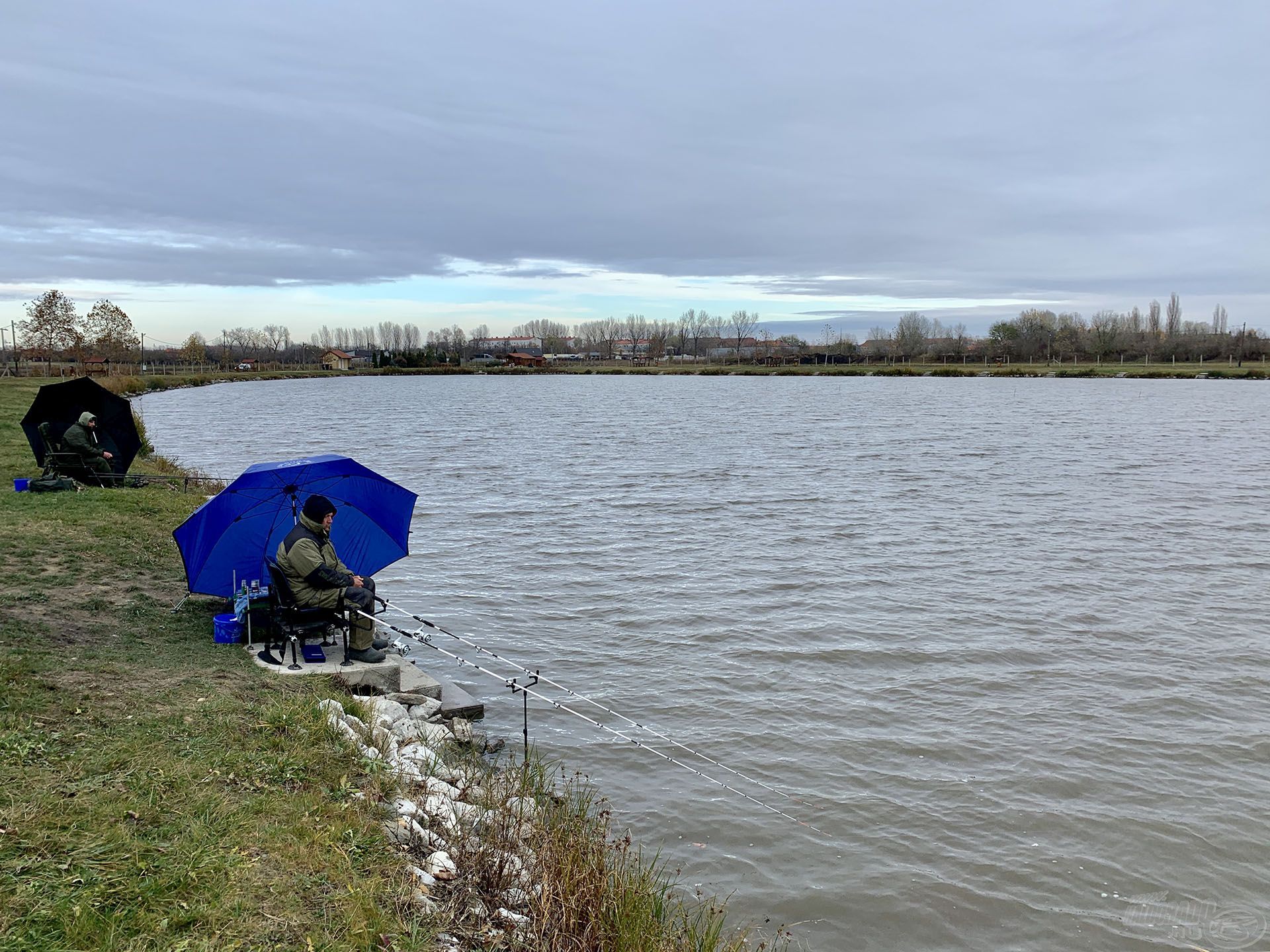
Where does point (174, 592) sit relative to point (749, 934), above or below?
above

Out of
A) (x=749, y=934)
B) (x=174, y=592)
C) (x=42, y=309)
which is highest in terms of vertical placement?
(x=42, y=309)

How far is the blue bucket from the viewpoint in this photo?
385 inches

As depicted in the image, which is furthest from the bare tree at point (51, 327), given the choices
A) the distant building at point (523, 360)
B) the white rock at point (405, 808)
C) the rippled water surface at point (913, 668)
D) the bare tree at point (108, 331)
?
the distant building at point (523, 360)

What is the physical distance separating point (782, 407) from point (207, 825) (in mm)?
64378

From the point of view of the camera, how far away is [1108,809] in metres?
7.98

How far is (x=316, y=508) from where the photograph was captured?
30.9ft

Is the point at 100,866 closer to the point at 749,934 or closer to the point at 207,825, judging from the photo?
the point at 207,825

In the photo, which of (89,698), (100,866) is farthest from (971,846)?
(89,698)

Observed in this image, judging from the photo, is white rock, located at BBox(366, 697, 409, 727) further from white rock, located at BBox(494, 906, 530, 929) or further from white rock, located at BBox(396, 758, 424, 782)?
white rock, located at BBox(494, 906, 530, 929)

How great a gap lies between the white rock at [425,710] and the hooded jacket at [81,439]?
10995mm

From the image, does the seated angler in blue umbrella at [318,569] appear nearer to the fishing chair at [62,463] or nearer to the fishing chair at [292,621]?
the fishing chair at [292,621]

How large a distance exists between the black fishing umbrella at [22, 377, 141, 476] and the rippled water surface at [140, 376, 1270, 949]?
6000mm

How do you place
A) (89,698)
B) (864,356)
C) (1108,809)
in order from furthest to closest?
(864,356) < (1108,809) < (89,698)

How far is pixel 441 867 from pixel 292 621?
14.8 ft
